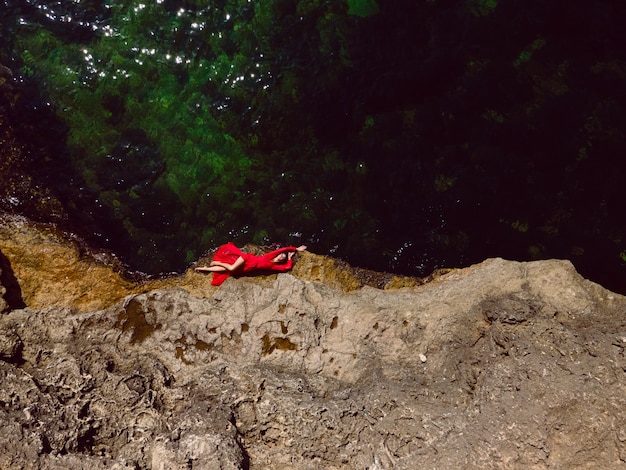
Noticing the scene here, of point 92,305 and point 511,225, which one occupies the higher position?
point 92,305

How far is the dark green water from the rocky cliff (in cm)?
98

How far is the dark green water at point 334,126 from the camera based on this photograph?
5871mm

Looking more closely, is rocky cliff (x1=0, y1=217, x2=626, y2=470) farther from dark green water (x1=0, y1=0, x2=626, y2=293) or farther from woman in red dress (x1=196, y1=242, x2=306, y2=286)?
dark green water (x1=0, y1=0, x2=626, y2=293)

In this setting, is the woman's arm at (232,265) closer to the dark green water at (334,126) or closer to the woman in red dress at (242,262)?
the woman in red dress at (242,262)

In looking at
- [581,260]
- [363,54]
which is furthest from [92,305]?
[581,260]

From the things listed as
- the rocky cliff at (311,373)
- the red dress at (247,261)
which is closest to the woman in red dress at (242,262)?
the red dress at (247,261)

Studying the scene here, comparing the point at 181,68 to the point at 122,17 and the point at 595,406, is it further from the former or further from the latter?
the point at 595,406

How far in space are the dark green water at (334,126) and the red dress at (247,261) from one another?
1.29 feet

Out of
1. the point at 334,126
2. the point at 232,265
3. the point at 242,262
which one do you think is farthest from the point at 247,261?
the point at 334,126

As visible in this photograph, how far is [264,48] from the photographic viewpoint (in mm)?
6676

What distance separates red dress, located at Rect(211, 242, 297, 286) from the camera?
5.39 meters

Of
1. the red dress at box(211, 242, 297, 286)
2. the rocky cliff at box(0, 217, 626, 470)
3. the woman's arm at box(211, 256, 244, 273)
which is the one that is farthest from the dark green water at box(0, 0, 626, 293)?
the rocky cliff at box(0, 217, 626, 470)

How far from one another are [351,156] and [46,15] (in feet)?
14.2

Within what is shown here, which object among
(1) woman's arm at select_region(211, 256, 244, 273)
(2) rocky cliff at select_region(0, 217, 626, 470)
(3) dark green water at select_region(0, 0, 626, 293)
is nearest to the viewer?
(2) rocky cliff at select_region(0, 217, 626, 470)
